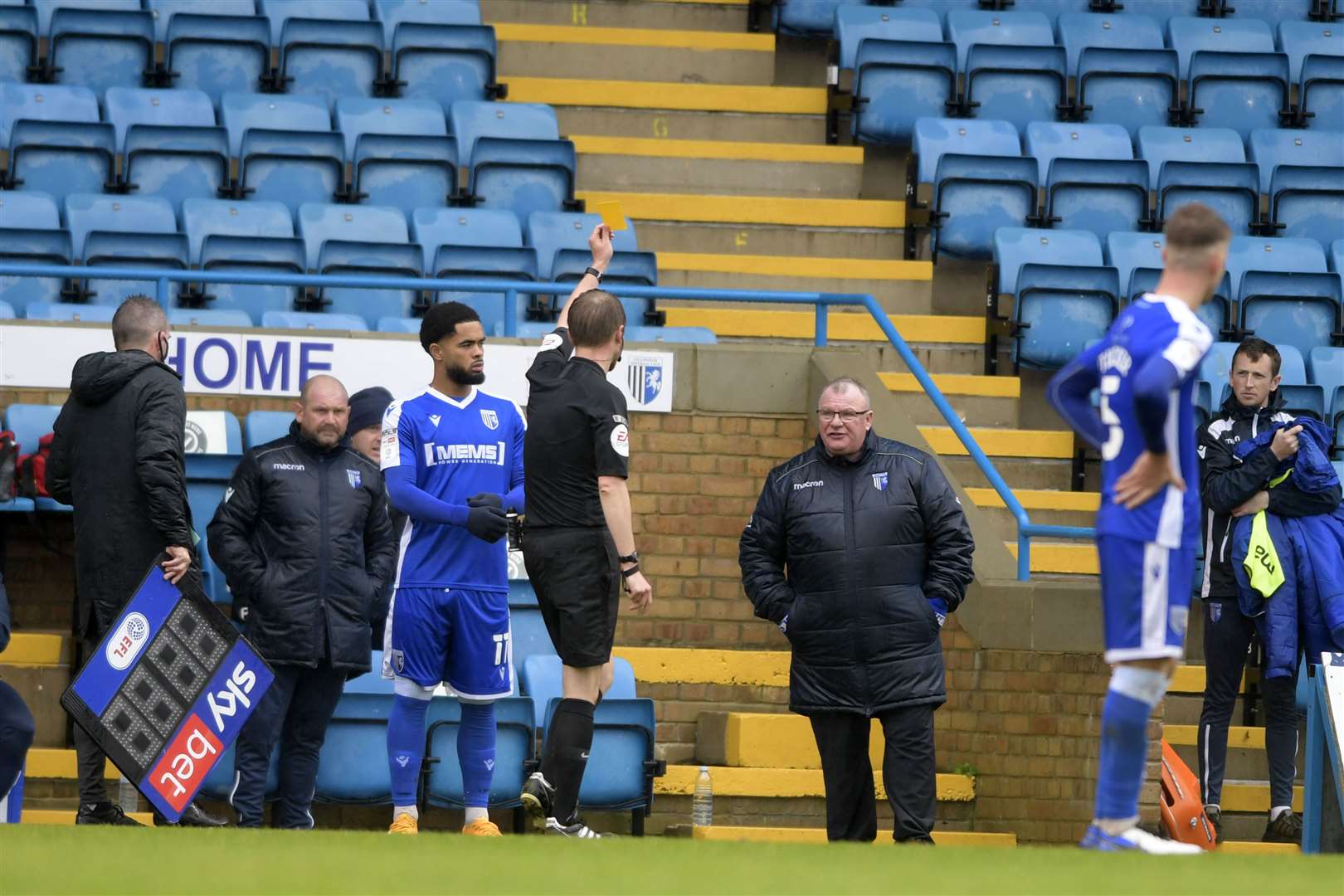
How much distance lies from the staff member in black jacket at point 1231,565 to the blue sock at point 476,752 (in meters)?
3.62

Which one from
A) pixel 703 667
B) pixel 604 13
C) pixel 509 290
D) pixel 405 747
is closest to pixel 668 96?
pixel 604 13

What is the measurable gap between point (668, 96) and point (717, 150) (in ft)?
2.51

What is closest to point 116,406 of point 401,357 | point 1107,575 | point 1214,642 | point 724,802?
point 401,357

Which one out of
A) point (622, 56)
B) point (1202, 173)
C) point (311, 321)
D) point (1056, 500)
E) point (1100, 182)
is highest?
point (622, 56)

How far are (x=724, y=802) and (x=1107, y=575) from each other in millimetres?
4434

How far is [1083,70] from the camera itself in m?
14.9

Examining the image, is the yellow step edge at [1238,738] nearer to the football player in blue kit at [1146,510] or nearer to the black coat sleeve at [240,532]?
the black coat sleeve at [240,532]

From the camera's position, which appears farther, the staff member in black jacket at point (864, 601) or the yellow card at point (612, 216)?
the yellow card at point (612, 216)

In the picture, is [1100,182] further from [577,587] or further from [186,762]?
[186,762]

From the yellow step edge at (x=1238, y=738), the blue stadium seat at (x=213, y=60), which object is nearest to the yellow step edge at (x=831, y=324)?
the yellow step edge at (x=1238, y=738)

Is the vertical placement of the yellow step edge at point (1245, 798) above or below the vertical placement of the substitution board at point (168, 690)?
below

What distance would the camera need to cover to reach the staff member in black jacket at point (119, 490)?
8133 mm

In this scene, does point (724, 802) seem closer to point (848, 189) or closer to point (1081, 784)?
point (1081, 784)

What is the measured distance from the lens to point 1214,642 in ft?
31.8
